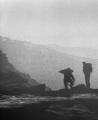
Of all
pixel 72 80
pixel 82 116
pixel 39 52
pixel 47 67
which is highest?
pixel 39 52

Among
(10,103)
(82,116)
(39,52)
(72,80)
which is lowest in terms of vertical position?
(82,116)

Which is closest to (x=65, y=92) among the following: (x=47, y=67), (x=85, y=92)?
(x=85, y=92)

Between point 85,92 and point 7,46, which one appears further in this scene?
point 7,46

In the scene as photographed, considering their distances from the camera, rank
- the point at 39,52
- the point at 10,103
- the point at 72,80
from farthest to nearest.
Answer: the point at 39,52 < the point at 72,80 < the point at 10,103

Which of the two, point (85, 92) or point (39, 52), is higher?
point (39, 52)

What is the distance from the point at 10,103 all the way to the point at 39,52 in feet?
264

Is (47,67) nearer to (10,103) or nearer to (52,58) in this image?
(52,58)

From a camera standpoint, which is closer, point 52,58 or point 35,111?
point 35,111

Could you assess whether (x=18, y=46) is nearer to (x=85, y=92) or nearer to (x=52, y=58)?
(x=52, y=58)

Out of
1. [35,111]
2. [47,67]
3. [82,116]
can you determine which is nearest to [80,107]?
[82,116]


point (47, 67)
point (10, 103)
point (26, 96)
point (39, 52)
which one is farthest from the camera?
point (39, 52)

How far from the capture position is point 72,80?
846 inches

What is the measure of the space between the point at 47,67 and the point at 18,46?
14.5m

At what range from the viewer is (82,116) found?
1755 centimetres
